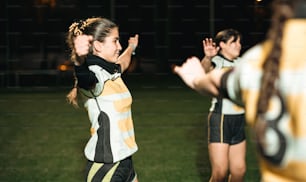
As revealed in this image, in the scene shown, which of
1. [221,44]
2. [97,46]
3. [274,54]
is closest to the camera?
[274,54]

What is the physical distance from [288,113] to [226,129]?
11.0ft

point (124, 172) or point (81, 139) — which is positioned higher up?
point (124, 172)

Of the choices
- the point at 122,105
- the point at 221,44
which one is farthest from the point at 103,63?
the point at 221,44

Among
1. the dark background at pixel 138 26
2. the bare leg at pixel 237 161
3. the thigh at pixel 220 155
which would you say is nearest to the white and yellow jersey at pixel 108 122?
the thigh at pixel 220 155

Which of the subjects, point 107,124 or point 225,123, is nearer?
point 107,124

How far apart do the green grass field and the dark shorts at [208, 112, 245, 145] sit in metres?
1.42

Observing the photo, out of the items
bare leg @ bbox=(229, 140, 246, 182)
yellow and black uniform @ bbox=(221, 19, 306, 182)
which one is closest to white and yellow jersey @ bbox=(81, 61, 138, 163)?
bare leg @ bbox=(229, 140, 246, 182)

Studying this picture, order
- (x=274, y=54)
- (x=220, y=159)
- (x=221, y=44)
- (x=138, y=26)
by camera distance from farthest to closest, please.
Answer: (x=138, y=26), (x=221, y=44), (x=220, y=159), (x=274, y=54)

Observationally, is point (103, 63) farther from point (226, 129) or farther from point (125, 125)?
point (226, 129)

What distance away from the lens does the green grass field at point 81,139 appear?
6.70m

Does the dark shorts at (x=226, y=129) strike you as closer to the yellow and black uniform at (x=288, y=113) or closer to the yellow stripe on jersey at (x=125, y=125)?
the yellow stripe on jersey at (x=125, y=125)

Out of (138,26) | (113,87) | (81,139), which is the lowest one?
(81,139)

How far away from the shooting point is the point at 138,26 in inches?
1153

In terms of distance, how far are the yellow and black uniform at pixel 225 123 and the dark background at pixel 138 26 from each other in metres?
19.0
